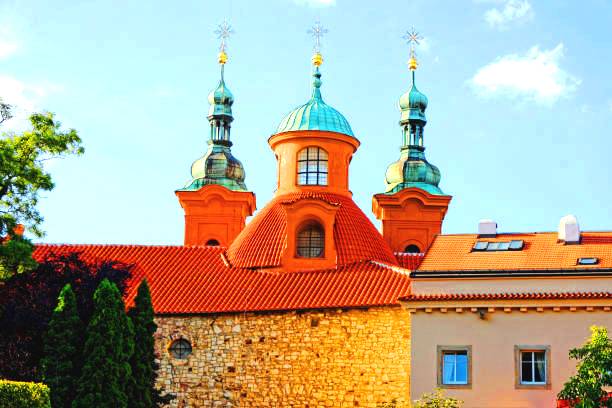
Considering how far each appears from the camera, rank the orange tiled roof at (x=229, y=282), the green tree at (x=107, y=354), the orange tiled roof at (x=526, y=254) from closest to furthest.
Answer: the green tree at (x=107, y=354) → the orange tiled roof at (x=526, y=254) → the orange tiled roof at (x=229, y=282)

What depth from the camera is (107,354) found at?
1305 inches

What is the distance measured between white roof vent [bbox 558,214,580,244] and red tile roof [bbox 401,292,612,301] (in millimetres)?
3029

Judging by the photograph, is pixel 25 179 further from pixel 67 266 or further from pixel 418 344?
pixel 418 344

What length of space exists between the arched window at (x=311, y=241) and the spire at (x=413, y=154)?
14.9 m

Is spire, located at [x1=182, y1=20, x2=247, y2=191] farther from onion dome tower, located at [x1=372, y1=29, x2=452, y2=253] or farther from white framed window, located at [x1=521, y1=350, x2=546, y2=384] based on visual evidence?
white framed window, located at [x1=521, y1=350, x2=546, y2=384]

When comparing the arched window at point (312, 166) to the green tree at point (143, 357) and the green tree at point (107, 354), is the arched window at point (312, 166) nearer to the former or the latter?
the green tree at point (143, 357)

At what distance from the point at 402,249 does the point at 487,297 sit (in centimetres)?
2270

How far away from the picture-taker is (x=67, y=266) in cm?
3700

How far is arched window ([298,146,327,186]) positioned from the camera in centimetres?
4438

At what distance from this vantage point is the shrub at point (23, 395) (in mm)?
28328

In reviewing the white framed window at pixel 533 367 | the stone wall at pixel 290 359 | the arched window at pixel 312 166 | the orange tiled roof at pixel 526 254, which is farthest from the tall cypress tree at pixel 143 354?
the arched window at pixel 312 166

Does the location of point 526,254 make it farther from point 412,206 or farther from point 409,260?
point 412,206

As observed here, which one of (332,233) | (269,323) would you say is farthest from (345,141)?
(269,323)

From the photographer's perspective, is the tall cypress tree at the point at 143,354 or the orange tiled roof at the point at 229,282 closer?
the tall cypress tree at the point at 143,354
